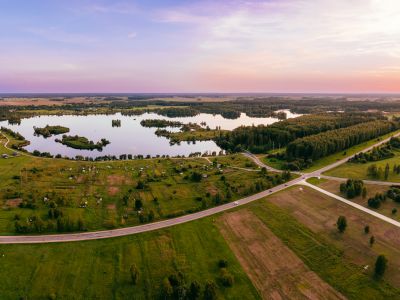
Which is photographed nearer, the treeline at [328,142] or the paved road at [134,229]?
the paved road at [134,229]

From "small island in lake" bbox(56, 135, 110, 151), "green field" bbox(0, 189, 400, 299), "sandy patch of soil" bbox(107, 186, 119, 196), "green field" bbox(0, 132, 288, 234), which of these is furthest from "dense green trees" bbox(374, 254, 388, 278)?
"small island in lake" bbox(56, 135, 110, 151)

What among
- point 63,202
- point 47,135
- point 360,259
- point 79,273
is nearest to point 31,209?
point 63,202

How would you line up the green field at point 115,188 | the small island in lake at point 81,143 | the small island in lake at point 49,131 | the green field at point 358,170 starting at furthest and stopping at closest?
the small island in lake at point 49,131 < the small island in lake at point 81,143 < the green field at point 358,170 < the green field at point 115,188

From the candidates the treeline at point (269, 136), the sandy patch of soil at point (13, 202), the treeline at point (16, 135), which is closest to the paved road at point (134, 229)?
the sandy patch of soil at point (13, 202)

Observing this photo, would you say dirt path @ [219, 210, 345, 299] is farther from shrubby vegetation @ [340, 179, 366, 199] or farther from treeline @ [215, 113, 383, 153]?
treeline @ [215, 113, 383, 153]

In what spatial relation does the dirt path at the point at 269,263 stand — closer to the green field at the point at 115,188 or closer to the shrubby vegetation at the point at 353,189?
the green field at the point at 115,188
